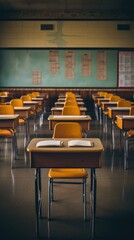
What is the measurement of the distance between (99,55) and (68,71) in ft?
4.25

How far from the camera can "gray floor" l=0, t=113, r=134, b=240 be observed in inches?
113

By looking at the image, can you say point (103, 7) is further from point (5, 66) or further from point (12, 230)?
point (12, 230)

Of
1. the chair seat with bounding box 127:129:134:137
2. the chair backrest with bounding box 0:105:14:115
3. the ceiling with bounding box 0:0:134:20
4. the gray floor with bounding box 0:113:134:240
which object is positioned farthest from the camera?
the ceiling with bounding box 0:0:134:20

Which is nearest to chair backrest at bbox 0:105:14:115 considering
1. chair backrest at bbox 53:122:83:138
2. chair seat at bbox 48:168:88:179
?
chair backrest at bbox 53:122:83:138

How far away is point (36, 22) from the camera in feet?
41.0

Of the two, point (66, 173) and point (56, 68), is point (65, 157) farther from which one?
point (56, 68)

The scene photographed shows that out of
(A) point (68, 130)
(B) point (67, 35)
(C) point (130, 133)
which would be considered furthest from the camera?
(B) point (67, 35)

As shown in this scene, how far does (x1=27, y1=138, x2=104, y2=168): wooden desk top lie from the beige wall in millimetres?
10261

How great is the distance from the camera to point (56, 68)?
42.0 feet

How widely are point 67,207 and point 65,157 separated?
2.86 feet

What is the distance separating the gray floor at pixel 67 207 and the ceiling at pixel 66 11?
8035mm

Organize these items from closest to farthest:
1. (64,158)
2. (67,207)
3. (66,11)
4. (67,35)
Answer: (64,158)
(67,207)
(66,11)
(67,35)

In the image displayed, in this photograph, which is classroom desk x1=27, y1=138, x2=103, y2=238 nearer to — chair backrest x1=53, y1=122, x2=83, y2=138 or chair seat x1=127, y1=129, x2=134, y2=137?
chair backrest x1=53, y1=122, x2=83, y2=138

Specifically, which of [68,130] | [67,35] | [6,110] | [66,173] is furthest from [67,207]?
[67,35]
